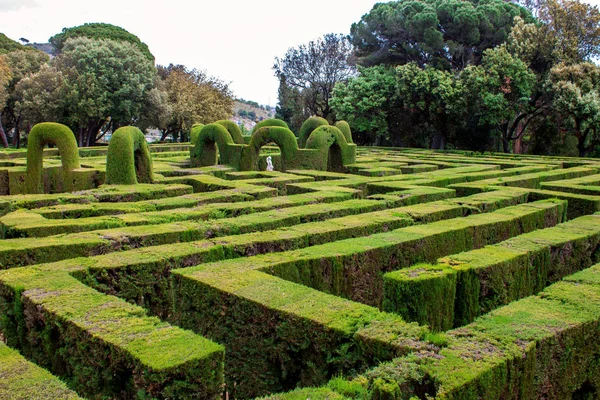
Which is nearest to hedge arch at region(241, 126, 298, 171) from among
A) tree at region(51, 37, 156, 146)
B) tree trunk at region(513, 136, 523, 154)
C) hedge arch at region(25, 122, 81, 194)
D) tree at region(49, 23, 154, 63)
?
hedge arch at region(25, 122, 81, 194)

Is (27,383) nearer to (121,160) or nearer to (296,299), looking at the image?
(296,299)

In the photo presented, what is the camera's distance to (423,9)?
38906 mm

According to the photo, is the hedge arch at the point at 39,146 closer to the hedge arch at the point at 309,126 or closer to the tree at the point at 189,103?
the hedge arch at the point at 309,126

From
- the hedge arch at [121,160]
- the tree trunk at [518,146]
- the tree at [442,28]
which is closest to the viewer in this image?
the hedge arch at [121,160]

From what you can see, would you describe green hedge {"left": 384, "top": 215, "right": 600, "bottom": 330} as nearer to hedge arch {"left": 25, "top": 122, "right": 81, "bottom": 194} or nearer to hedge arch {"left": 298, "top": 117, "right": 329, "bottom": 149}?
hedge arch {"left": 25, "top": 122, "right": 81, "bottom": 194}

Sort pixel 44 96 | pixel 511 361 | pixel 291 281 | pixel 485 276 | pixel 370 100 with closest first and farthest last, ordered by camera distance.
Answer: pixel 511 361 < pixel 291 281 < pixel 485 276 < pixel 44 96 < pixel 370 100

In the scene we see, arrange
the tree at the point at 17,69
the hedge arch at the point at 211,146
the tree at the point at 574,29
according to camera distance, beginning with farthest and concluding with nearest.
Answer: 1. the tree at the point at 17,69
2. the tree at the point at 574,29
3. the hedge arch at the point at 211,146

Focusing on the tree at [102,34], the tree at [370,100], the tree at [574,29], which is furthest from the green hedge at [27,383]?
the tree at [102,34]

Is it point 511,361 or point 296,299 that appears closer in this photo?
point 511,361

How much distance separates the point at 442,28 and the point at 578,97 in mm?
12662

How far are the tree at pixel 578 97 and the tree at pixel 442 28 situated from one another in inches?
297

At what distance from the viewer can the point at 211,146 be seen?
23.1 m

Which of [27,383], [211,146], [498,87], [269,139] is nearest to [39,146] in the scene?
[211,146]

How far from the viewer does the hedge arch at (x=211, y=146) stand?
2216 cm
